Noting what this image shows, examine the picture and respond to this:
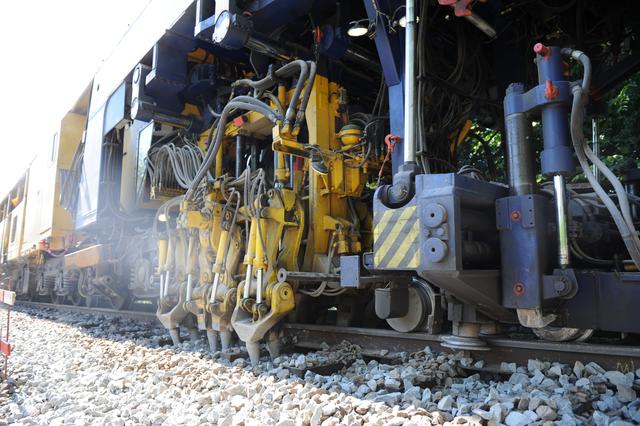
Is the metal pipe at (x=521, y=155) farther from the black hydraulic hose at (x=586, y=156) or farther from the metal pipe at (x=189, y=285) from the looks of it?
the metal pipe at (x=189, y=285)

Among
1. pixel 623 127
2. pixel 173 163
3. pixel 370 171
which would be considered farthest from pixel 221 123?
pixel 623 127

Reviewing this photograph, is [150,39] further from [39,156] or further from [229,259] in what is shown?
[39,156]

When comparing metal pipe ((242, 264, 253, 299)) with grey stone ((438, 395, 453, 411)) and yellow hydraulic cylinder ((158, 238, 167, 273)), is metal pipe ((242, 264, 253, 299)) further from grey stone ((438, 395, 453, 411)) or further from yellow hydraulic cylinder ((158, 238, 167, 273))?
grey stone ((438, 395, 453, 411))

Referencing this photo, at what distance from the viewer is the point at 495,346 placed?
2.92 meters

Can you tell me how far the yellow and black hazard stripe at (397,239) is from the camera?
2.40 m

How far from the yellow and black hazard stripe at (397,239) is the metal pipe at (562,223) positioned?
637 mm

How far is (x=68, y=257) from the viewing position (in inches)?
317

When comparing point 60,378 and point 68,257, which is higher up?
point 68,257

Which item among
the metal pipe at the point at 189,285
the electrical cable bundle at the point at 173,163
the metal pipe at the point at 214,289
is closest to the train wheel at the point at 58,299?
the electrical cable bundle at the point at 173,163

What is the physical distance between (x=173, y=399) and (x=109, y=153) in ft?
16.0

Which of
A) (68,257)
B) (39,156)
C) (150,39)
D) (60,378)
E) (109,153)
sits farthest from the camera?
(39,156)

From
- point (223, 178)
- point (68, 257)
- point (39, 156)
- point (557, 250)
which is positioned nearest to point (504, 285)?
point (557, 250)

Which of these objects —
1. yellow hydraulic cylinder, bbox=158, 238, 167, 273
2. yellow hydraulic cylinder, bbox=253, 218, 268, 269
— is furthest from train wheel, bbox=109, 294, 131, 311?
yellow hydraulic cylinder, bbox=253, 218, 268, 269

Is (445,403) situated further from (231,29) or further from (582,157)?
(231,29)
